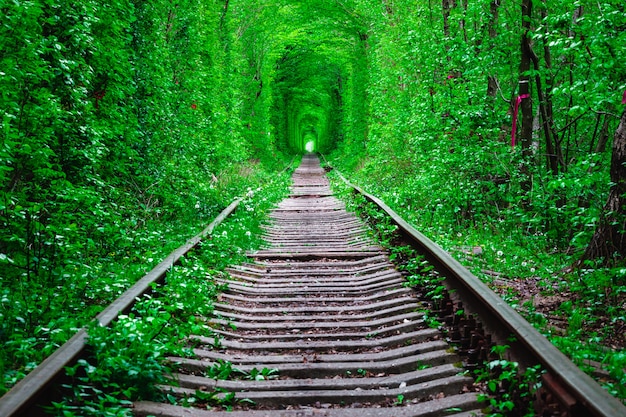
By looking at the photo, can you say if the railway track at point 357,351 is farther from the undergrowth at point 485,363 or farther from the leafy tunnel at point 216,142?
the leafy tunnel at point 216,142

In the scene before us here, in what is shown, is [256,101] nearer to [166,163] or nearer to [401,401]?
[166,163]

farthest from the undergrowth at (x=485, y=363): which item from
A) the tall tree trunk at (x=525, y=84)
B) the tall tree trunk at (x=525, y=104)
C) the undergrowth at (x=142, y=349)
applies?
the tall tree trunk at (x=525, y=84)

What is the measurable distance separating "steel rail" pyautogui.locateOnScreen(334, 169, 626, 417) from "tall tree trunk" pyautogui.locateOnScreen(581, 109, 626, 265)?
59.4 inches

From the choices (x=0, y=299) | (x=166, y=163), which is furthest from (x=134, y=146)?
(x=0, y=299)

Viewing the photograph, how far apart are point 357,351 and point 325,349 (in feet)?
0.79

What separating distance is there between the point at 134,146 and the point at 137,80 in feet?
3.37

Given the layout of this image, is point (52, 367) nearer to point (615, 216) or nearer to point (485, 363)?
point (485, 363)

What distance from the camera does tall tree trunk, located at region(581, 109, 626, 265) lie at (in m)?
5.20

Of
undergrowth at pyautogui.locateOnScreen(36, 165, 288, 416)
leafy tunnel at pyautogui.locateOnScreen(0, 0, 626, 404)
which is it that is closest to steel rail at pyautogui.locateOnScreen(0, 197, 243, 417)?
undergrowth at pyautogui.locateOnScreen(36, 165, 288, 416)

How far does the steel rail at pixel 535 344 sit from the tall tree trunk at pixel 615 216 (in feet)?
4.95

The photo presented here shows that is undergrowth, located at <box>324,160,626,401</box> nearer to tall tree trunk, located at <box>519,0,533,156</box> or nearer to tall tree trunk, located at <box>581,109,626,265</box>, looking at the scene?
tall tree trunk, located at <box>581,109,626,265</box>

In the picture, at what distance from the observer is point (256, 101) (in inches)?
1156

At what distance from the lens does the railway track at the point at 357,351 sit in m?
3.09

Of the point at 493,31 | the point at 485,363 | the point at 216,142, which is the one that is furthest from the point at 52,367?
the point at 216,142
